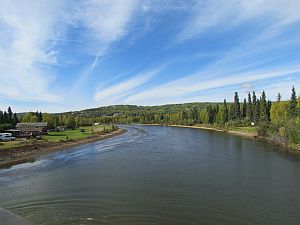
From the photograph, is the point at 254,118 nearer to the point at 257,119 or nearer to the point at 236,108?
the point at 257,119

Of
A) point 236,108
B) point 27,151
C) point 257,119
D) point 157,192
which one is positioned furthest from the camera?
point 236,108

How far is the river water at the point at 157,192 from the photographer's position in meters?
16.8

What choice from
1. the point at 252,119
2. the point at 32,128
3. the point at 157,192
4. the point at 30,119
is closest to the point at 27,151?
the point at 32,128

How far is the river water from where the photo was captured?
660 inches

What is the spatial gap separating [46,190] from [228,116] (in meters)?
99.9

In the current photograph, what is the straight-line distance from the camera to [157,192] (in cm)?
2159

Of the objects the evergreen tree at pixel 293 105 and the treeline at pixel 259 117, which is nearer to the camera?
the treeline at pixel 259 117

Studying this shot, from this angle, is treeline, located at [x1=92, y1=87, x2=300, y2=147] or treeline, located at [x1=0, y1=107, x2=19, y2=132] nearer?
treeline, located at [x1=92, y1=87, x2=300, y2=147]

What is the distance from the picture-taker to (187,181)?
81.0 feet

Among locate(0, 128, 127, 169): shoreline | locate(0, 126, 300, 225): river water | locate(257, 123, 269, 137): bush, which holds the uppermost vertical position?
locate(257, 123, 269, 137): bush

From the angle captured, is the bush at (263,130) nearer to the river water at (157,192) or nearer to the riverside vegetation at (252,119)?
the riverside vegetation at (252,119)

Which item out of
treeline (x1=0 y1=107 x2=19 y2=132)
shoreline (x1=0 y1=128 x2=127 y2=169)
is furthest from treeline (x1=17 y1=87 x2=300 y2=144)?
shoreline (x1=0 y1=128 x2=127 y2=169)

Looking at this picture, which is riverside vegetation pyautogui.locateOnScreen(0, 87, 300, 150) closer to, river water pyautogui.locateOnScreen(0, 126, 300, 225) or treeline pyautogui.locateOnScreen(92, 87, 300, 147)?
treeline pyautogui.locateOnScreen(92, 87, 300, 147)

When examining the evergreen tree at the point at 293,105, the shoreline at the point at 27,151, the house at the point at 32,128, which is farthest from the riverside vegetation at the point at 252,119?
the shoreline at the point at 27,151
